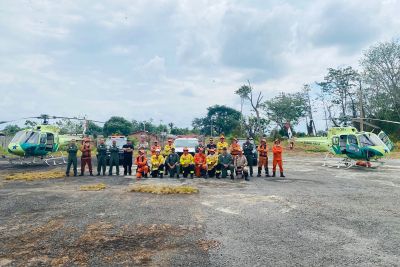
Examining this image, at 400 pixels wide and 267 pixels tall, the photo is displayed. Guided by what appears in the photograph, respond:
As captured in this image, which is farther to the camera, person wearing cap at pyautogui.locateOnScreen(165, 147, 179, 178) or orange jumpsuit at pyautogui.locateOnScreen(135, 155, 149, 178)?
person wearing cap at pyautogui.locateOnScreen(165, 147, 179, 178)

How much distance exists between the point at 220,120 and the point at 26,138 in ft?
187

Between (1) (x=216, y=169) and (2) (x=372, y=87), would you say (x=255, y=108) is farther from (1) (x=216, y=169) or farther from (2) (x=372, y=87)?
(1) (x=216, y=169)

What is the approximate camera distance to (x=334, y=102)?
5394 cm

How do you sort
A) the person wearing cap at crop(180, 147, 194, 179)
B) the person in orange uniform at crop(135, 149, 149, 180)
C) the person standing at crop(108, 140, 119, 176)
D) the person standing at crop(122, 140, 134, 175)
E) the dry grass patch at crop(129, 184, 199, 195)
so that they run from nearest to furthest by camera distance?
1. the dry grass patch at crop(129, 184, 199, 195)
2. the person in orange uniform at crop(135, 149, 149, 180)
3. the person wearing cap at crop(180, 147, 194, 179)
4. the person standing at crop(108, 140, 119, 176)
5. the person standing at crop(122, 140, 134, 175)

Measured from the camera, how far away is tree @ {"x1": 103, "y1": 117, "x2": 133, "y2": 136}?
63.2m

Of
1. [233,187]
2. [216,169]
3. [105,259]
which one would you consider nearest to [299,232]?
[105,259]

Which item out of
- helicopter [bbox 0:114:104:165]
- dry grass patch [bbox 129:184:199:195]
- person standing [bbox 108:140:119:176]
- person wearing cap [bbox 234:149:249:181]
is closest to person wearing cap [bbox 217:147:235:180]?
person wearing cap [bbox 234:149:249:181]

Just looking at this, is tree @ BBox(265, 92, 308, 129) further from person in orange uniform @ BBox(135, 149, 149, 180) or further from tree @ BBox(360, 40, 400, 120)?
person in orange uniform @ BBox(135, 149, 149, 180)

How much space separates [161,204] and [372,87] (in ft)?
151

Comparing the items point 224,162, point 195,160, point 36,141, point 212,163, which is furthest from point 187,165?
point 36,141

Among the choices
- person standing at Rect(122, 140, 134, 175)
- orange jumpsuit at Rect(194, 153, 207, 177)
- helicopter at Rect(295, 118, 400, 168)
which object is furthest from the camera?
helicopter at Rect(295, 118, 400, 168)

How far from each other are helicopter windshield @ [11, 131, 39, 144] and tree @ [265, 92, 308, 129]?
1781 inches

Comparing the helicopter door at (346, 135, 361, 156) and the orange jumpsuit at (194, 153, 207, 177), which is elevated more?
the helicopter door at (346, 135, 361, 156)

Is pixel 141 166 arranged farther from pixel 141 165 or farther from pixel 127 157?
pixel 127 157
